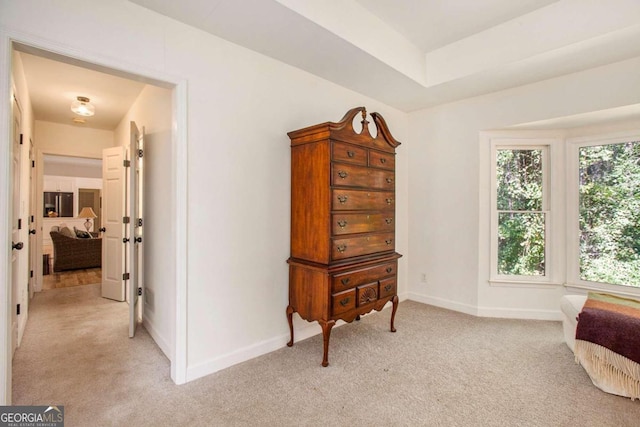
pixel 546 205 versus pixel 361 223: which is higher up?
pixel 546 205

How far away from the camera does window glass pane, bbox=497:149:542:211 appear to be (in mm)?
3527

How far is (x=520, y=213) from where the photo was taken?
3.57 m

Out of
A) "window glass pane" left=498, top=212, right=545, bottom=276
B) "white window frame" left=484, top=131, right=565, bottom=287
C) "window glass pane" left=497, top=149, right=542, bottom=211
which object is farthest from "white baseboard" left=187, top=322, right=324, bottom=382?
"window glass pane" left=497, top=149, right=542, bottom=211

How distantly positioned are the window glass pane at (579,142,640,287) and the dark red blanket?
986mm

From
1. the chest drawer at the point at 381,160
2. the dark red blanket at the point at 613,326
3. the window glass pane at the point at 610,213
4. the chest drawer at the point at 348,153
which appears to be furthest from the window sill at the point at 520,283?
the chest drawer at the point at 348,153

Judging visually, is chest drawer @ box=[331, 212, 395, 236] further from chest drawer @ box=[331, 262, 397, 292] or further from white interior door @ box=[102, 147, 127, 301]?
white interior door @ box=[102, 147, 127, 301]

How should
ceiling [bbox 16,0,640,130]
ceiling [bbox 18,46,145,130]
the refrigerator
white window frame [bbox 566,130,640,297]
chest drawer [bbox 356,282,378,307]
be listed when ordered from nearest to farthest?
ceiling [bbox 16,0,640,130], chest drawer [bbox 356,282,378,307], ceiling [bbox 18,46,145,130], white window frame [bbox 566,130,640,297], the refrigerator

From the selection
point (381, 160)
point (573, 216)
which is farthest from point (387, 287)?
point (573, 216)

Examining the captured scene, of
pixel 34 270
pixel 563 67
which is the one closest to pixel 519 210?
pixel 563 67

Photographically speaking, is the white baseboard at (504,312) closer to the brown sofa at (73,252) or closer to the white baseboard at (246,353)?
the white baseboard at (246,353)

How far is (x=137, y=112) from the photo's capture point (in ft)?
12.1

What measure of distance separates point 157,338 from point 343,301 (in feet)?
5.75

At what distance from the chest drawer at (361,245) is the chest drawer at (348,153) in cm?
64

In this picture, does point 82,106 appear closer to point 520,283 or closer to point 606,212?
point 520,283
